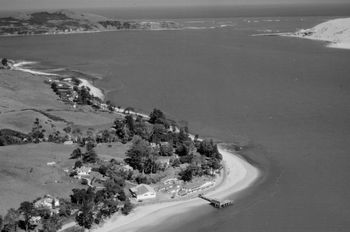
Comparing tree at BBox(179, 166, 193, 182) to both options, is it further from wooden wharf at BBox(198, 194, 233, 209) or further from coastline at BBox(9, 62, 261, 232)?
wooden wharf at BBox(198, 194, 233, 209)

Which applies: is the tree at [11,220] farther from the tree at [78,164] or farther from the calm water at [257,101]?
the calm water at [257,101]

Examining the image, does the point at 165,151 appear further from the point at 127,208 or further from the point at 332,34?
the point at 332,34

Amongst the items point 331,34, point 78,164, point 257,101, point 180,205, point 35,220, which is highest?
point 331,34

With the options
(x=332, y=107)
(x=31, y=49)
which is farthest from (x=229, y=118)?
(x=31, y=49)

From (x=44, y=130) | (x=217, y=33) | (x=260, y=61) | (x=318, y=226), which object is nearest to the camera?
(x=318, y=226)

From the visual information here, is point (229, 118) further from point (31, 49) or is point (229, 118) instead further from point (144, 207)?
point (31, 49)

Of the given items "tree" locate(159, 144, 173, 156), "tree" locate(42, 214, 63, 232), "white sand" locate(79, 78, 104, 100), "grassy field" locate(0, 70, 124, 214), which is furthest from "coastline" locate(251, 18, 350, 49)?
"tree" locate(42, 214, 63, 232)

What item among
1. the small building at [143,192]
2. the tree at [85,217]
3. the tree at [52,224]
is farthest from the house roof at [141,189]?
the tree at [52,224]

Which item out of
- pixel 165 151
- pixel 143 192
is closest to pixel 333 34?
pixel 165 151
